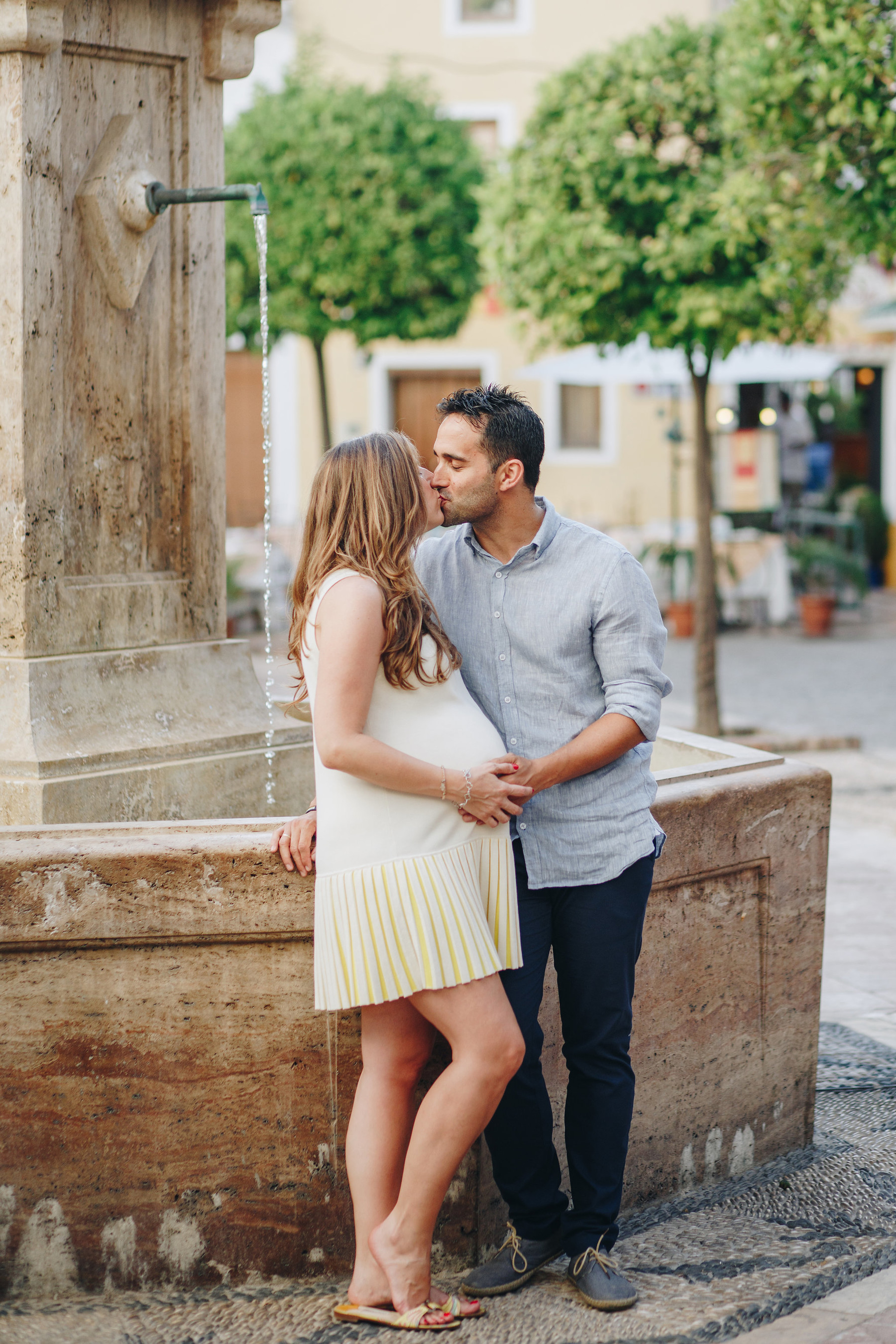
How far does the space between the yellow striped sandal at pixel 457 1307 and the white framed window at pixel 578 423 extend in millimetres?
18992

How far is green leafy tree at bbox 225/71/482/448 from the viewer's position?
44.1ft

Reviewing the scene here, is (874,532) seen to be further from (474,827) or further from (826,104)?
(474,827)

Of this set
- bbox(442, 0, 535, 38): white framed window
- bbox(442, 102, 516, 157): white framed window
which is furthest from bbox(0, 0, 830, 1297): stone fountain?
bbox(442, 0, 535, 38): white framed window

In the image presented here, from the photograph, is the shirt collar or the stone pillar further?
the stone pillar

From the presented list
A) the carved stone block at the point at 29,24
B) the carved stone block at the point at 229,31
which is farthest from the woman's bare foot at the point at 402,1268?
the carved stone block at the point at 229,31

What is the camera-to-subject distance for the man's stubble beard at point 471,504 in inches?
112

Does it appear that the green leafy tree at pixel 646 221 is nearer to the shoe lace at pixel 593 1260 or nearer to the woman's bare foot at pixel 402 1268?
the shoe lace at pixel 593 1260

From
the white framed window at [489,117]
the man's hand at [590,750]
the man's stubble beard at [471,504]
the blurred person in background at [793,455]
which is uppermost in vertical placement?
the white framed window at [489,117]

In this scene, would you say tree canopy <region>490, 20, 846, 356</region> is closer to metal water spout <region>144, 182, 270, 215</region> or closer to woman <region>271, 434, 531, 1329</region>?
metal water spout <region>144, 182, 270, 215</region>

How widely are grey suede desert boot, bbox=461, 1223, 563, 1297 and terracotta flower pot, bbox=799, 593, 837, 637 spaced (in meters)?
12.1

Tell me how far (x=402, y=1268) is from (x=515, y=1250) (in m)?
0.30

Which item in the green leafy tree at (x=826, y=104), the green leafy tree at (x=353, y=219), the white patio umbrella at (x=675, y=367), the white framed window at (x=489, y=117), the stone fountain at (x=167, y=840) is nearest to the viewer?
the stone fountain at (x=167, y=840)

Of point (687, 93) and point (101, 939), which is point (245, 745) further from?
point (687, 93)

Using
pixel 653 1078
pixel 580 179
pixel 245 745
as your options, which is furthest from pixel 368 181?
pixel 653 1078
